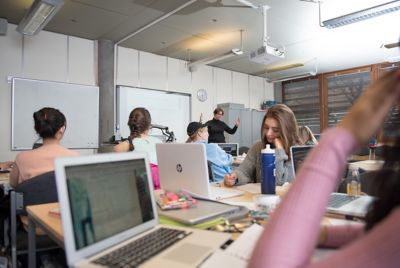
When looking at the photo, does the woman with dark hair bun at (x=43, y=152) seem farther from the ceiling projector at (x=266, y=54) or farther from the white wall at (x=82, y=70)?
the ceiling projector at (x=266, y=54)

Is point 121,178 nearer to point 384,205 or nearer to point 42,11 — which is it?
point 384,205

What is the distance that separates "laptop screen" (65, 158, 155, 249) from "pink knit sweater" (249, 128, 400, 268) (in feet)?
1.61

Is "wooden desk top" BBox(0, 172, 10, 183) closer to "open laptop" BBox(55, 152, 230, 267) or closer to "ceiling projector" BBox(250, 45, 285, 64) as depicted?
"open laptop" BBox(55, 152, 230, 267)

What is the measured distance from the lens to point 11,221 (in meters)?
2.01

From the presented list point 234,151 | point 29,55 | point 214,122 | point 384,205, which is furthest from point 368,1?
point 29,55

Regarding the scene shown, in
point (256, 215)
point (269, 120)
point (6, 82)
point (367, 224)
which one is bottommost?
point (256, 215)

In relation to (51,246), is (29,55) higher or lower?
higher

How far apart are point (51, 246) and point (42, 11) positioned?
2.82 meters

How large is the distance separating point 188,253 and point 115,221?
25cm

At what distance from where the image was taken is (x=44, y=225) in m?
1.25

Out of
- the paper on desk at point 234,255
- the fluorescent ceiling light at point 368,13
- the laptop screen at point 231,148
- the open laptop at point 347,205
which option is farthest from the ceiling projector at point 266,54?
the paper on desk at point 234,255

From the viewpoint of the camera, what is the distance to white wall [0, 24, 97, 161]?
450 cm

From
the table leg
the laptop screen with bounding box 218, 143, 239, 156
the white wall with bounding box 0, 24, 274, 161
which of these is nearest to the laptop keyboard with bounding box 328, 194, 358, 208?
the table leg

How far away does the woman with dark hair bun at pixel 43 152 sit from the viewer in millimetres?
2027
